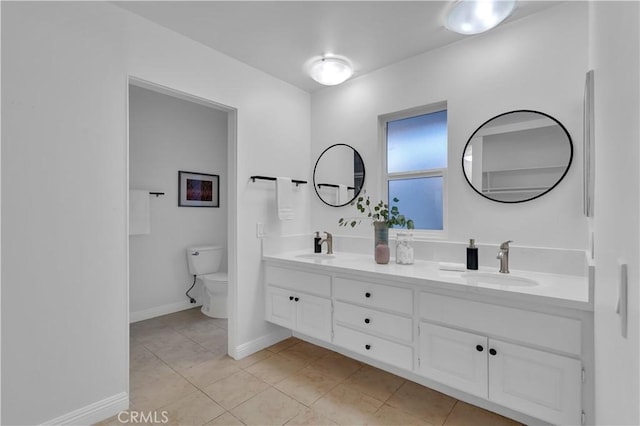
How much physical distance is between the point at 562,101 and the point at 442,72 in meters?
0.82

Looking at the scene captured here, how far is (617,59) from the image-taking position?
60 centimetres

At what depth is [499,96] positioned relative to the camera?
2.08 meters

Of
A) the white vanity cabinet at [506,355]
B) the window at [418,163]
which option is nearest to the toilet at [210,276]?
the window at [418,163]

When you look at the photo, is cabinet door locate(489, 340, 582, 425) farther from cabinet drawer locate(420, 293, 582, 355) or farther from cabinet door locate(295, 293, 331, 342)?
cabinet door locate(295, 293, 331, 342)

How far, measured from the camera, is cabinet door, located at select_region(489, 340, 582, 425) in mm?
1368

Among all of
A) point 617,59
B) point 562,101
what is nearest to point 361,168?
point 562,101

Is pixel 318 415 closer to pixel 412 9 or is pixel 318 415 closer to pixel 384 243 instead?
pixel 384 243

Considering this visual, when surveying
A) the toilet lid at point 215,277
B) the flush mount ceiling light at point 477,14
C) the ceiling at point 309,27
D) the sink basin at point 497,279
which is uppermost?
the ceiling at point 309,27

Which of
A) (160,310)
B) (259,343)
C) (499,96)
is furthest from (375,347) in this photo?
(160,310)

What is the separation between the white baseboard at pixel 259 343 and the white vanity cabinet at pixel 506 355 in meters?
1.44

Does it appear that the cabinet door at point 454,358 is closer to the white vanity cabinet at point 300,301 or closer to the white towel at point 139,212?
the white vanity cabinet at point 300,301

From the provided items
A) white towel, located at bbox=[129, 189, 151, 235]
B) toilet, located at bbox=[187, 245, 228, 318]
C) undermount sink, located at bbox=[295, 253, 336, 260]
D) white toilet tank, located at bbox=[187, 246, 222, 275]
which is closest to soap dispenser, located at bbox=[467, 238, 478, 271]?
undermount sink, located at bbox=[295, 253, 336, 260]

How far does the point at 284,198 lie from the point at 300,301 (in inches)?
36.2

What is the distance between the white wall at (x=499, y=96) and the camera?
183cm
